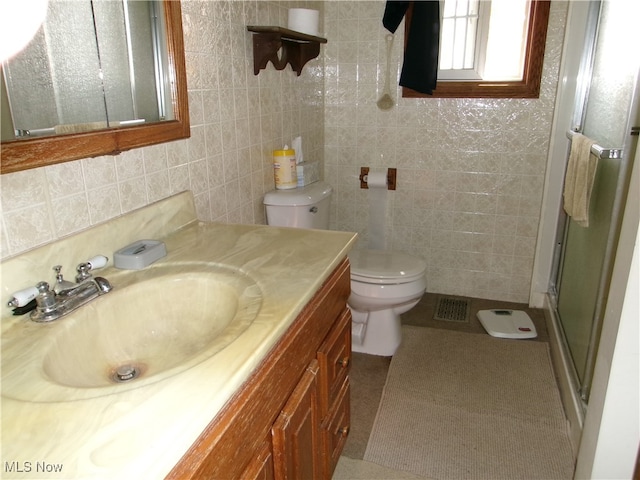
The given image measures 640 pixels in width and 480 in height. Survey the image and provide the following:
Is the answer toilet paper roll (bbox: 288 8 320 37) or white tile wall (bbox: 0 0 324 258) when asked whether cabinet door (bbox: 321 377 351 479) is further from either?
toilet paper roll (bbox: 288 8 320 37)

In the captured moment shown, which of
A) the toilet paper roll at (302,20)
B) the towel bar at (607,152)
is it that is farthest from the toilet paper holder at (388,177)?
the towel bar at (607,152)

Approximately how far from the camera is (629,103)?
1.48m

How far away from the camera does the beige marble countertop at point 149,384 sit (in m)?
0.54

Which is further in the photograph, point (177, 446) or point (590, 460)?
point (590, 460)

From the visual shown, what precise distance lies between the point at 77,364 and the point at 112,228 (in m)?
0.37

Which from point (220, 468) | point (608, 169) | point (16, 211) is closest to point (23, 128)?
point (16, 211)

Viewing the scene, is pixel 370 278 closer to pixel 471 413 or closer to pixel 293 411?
pixel 471 413

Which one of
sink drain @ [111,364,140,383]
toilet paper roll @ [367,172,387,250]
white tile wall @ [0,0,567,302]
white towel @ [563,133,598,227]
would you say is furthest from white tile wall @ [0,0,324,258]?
white towel @ [563,133,598,227]

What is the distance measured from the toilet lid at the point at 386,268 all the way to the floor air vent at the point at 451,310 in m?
0.54

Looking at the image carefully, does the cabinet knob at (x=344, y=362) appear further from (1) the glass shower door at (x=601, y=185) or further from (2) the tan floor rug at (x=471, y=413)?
(1) the glass shower door at (x=601, y=185)

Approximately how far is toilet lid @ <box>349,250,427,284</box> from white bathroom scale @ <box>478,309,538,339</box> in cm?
59

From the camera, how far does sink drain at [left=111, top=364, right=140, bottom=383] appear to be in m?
0.89

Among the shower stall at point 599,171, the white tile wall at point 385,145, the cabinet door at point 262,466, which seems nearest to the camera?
the cabinet door at point 262,466

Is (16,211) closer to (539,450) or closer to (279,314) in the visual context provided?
(279,314)
